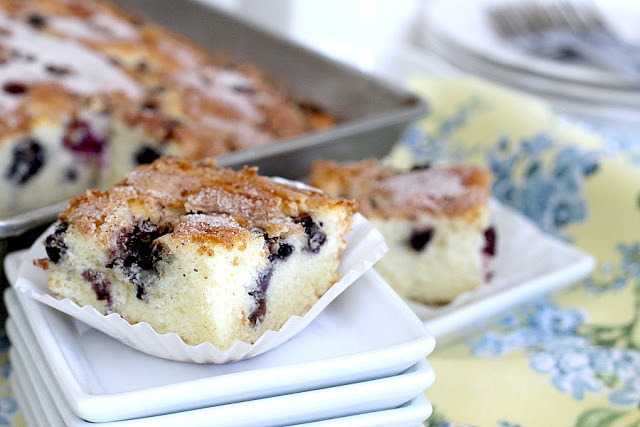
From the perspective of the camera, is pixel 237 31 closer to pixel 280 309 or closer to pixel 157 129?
pixel 157 129

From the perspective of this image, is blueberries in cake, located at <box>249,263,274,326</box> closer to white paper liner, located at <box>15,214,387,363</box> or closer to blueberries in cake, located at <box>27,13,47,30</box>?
white paper liner, located at <box>15,214,387,363</box>

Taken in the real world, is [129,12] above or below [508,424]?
below

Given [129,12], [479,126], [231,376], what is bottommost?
[129,12]

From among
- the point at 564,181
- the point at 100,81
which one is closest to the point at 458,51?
the point at 564,181

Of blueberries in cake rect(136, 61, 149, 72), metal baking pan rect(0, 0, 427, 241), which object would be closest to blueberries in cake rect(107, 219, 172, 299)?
metal baking pan rect(0, 0, 427, 241)

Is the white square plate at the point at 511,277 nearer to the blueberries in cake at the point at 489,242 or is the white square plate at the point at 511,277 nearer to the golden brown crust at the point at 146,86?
the blueberries in cake at the point at 489,242

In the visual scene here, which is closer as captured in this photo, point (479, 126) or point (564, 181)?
point (564, 181)

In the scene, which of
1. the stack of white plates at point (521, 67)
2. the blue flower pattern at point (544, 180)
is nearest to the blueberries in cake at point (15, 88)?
the blue flower pattern at point (544, 180)

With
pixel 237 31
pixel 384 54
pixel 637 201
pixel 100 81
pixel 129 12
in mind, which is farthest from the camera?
pixel 384 54
